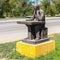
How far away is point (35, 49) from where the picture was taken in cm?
661

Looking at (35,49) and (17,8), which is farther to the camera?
(17,8)

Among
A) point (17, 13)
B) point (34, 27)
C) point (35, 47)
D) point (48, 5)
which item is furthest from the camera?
point (48, 5)

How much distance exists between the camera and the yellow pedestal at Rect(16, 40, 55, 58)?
262 inches

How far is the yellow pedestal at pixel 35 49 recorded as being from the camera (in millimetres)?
6645

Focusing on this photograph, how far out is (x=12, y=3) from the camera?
5141 centimetres

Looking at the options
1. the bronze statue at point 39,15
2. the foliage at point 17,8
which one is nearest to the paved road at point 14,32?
the bronze statue at point 39,15

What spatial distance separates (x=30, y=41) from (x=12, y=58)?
0.80m

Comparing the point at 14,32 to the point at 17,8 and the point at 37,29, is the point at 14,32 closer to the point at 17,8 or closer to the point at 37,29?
the point at 37,29

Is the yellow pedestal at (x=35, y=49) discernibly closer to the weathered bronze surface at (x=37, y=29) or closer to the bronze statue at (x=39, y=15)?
the weathered bronze surface at (x=37, y=29)

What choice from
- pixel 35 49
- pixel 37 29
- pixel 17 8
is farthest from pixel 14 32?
pixel 17 8

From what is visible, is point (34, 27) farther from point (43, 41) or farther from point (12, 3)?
point (12, 3)

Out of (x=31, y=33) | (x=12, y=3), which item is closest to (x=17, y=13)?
(x=12, y=3)

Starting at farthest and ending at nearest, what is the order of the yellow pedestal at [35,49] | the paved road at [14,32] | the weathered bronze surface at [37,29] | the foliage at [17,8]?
1. the foliage at [17,8]
2. the paved road at [14,32]
3. the weathered bronze surface at [37,29]
4. the yellow pedestal at [35,49]

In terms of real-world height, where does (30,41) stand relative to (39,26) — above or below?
below
